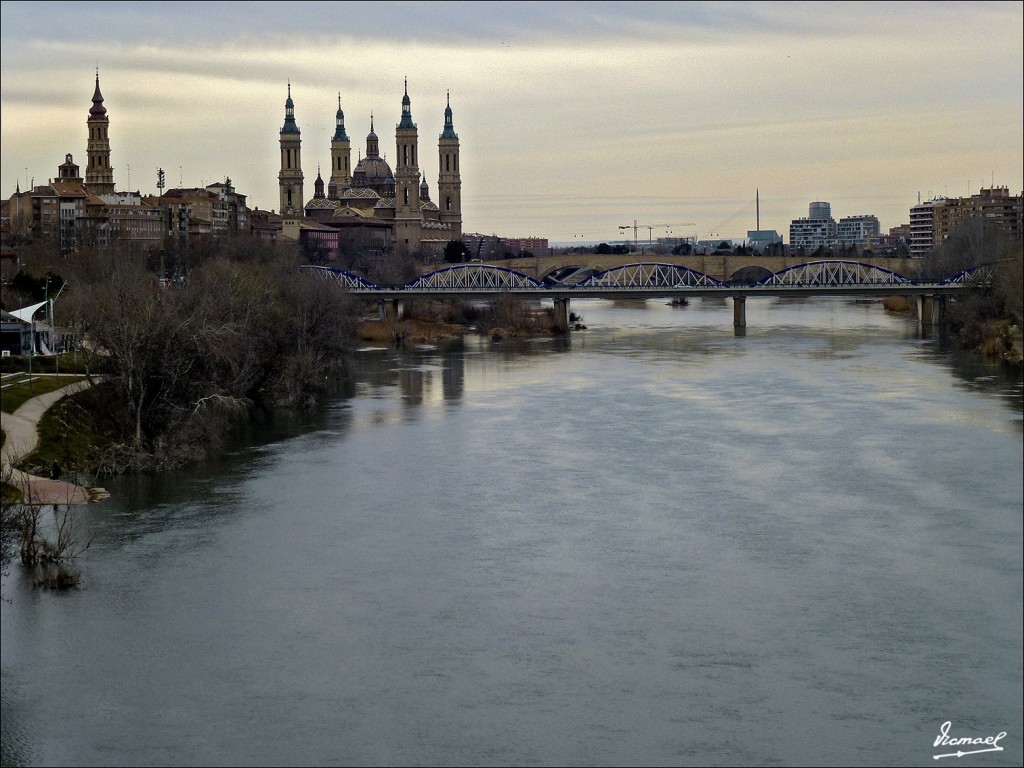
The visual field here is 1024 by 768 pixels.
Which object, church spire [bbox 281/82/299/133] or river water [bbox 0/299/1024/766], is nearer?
river water [bbox 0/299/1024/766]

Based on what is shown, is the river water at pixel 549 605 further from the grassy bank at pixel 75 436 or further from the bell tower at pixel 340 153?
the bell tower at pixel 340 153

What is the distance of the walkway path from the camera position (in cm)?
1239

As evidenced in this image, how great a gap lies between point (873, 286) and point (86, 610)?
31140mm

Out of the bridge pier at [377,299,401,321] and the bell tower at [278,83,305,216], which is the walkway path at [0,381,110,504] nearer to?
the bridge pier at [377,299,401,321]

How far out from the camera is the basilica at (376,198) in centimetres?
6147

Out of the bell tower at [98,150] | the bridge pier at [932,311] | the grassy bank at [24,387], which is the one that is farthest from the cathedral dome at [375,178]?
the grassy bank at [24,387]

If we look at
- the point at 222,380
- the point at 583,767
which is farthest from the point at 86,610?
the point at 222,380

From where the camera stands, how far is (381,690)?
8406 millimetres

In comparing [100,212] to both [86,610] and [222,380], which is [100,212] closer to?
[222,380]

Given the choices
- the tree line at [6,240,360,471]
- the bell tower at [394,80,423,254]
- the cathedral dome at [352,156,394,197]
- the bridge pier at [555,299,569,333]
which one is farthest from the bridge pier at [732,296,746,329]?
the cathedral dome at [352,156,394,197]

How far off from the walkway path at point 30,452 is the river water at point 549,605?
383mm

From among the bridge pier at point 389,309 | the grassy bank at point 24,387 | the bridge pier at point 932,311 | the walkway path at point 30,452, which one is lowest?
the walkway path at point 30,452

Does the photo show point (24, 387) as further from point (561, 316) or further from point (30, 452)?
point (561, 316)

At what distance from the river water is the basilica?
42597mm
